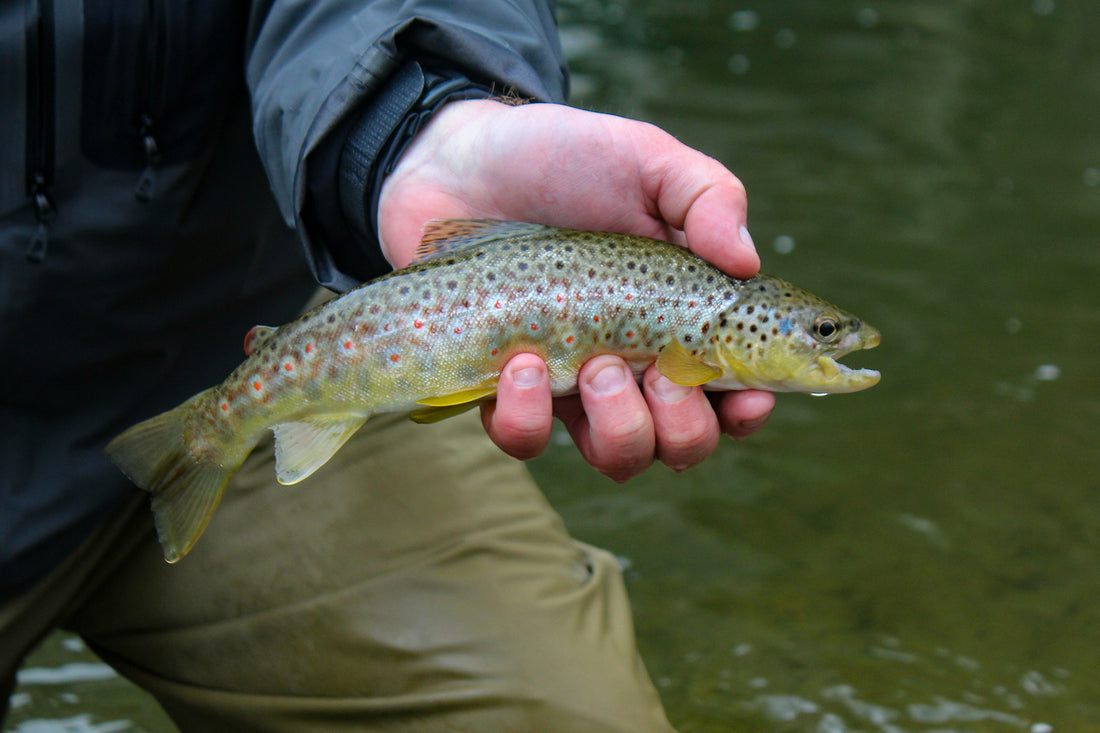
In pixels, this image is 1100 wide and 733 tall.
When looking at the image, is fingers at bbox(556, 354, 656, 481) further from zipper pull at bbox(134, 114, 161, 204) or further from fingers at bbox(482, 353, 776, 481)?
zipper pull at bbox(134, 114, 161, 204)

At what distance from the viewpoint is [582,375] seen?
2057mm

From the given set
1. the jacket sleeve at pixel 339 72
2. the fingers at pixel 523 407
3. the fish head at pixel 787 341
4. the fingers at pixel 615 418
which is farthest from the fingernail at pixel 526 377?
the jacket sleeve at pixel 339 72

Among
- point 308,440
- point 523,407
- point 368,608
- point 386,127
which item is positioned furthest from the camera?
point 368,608

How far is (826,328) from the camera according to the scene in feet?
6.91

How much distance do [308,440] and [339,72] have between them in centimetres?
73

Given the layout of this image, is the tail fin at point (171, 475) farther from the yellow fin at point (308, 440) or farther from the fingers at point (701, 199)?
the fingers at point (701, 199)

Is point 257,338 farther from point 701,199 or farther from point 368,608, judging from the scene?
point 701,199

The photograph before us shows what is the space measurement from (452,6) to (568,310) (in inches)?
27.9

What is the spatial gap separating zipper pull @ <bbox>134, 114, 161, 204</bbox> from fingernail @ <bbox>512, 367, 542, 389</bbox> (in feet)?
3.02

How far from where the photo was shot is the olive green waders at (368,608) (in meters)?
2.33

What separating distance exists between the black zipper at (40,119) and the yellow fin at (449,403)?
84 cm

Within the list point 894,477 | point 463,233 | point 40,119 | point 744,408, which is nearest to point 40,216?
point 40,119

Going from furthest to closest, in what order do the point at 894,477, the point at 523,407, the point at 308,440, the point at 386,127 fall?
the point at 894,477, the point at 386,127, the point at 308,440, the point at 523,407

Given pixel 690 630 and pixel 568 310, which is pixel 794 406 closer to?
pixel 690 630
